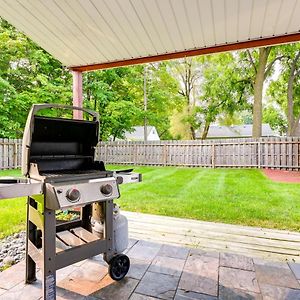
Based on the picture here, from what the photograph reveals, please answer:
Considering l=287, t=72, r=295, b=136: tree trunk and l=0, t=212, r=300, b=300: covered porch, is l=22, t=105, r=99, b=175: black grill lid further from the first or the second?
l=287, t=72, r=295, b=136: tree trunk

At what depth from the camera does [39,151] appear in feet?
6.41

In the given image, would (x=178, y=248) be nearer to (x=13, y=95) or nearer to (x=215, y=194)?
(x=215, y=194)

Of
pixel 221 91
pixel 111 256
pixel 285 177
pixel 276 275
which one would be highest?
pixel 221 91

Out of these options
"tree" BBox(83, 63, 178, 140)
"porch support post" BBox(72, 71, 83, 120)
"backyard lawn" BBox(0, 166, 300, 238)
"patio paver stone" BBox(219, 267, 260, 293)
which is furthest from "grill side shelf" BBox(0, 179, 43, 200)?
"tree" BBox(83, 63, 178, 140)

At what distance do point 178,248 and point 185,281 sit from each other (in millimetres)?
627

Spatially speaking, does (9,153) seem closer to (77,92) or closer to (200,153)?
(77,92)

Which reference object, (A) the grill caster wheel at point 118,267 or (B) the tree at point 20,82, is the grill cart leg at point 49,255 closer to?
(A) the grill caster wheel at point 118,267

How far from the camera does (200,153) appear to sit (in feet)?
34.4

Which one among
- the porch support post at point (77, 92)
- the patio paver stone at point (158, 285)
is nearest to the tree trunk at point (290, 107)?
the porch support post at point (77, 92)

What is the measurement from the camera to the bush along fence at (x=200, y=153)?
921 centimetres

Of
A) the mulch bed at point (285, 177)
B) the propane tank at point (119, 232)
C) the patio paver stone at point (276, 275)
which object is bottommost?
the patio paver stone at point (276, 275)

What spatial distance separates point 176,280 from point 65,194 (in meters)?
1.17

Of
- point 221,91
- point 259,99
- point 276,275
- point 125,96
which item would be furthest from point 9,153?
point 221,91

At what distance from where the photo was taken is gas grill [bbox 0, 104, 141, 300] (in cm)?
156
